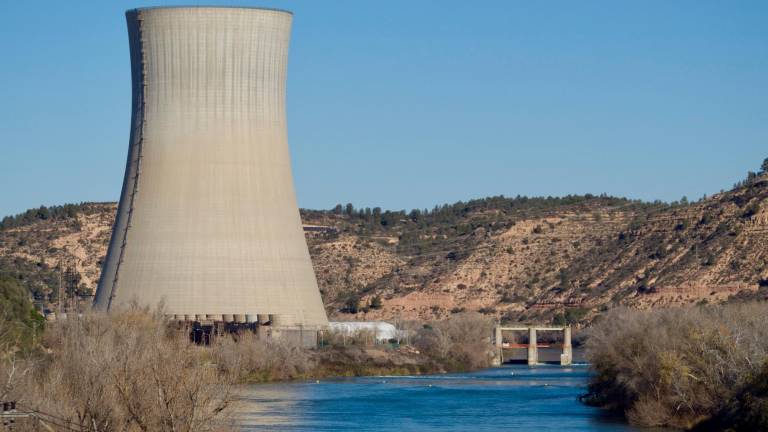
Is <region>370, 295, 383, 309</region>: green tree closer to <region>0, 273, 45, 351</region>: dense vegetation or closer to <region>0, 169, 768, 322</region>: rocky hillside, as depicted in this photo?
<region>0, 169, 768, 322</region>: rocky hillside

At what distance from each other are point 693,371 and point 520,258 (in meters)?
51.4

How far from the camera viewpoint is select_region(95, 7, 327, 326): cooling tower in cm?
3538

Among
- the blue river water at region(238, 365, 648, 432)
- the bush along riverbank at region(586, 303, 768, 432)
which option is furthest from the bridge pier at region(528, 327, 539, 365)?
the bush along riverbank at region(586, 303, 768, 432)

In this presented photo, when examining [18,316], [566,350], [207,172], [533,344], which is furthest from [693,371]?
[533,344]

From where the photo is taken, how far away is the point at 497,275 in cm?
7888

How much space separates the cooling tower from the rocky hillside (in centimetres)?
2564

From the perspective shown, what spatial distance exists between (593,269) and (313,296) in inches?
1523

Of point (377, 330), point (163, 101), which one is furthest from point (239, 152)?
point (377, 330)

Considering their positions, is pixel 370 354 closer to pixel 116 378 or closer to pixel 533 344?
pixel 533 344

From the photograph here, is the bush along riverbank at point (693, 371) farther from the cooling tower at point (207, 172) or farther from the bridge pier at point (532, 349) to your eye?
the bridge pier at point (532, 349)

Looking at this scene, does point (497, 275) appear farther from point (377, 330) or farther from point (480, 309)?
point (377, 330)

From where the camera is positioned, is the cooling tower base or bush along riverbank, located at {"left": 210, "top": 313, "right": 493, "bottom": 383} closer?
the cooling tower base

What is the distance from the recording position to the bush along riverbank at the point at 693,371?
26.2 metres

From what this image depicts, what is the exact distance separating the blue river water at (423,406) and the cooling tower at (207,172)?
10.3 ft
